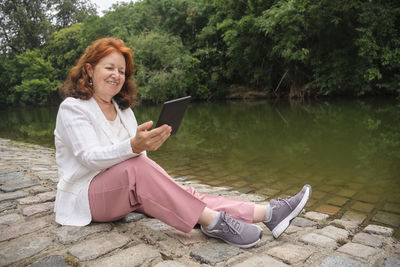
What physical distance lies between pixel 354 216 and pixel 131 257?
2053mm

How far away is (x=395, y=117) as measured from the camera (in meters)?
8.46

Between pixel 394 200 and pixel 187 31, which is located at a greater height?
pixel 187 31

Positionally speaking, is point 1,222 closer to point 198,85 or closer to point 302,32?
point 302,32

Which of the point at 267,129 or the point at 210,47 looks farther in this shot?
the point at 210,47

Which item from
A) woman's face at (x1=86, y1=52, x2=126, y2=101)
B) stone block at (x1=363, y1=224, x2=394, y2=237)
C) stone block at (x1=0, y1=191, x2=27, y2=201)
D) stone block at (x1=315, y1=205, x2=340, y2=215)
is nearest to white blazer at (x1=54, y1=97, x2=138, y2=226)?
woman's face at (x1=86, y1=52, x2=126, y2=101)

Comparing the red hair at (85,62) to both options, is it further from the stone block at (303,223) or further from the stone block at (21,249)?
the stone block at (303,223)

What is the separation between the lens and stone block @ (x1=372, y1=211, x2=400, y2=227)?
250 cm

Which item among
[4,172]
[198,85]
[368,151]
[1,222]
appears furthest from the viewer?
[198,85]

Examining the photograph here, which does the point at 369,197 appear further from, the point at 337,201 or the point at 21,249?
the point at 21,249

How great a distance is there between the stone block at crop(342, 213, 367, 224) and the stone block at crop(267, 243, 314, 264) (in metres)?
Result: 1.04

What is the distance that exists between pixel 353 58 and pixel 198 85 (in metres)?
11.1

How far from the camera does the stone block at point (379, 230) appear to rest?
2.18 meters

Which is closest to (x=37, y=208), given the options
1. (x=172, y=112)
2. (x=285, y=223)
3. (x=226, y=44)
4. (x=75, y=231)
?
(x=75, y=231)

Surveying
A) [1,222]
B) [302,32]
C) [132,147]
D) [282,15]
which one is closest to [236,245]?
[132,147]
